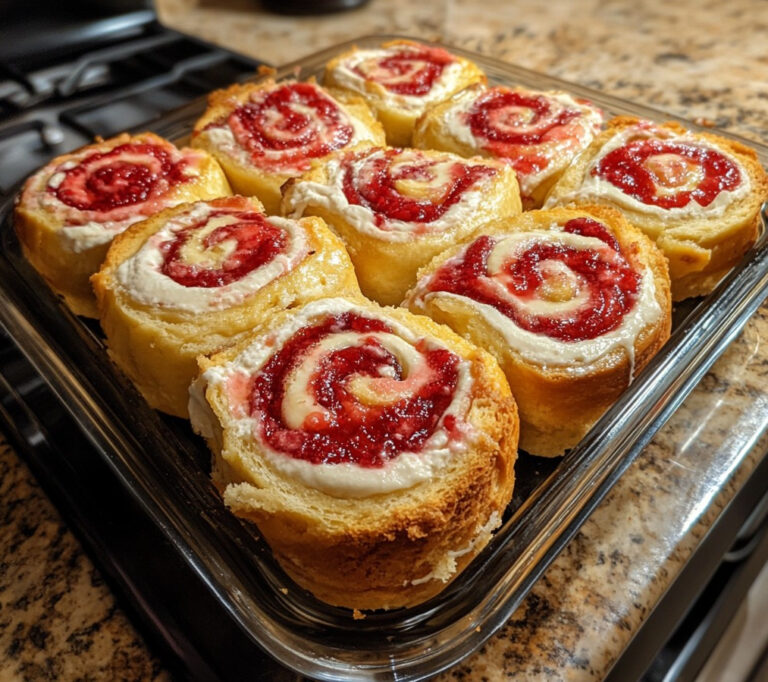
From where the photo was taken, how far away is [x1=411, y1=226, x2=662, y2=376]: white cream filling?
1.29 m

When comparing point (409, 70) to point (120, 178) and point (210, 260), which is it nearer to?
point (120, 178)

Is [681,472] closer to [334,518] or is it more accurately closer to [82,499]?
[334,518]

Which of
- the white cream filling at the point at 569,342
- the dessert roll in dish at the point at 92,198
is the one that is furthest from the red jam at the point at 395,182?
the dessert roll in dish at the point at 92,198

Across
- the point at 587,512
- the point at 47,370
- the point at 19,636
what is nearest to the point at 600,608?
the point at 587,512

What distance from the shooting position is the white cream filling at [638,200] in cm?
160

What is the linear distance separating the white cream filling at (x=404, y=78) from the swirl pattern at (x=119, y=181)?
23.8 inches

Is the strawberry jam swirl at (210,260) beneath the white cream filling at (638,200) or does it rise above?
beneath

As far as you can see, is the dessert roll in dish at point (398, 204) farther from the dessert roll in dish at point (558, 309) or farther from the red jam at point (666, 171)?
the red jam at point (666, 171)

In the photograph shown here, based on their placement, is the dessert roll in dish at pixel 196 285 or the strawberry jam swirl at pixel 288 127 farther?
the strawberry jam swirl at pixel 288 127

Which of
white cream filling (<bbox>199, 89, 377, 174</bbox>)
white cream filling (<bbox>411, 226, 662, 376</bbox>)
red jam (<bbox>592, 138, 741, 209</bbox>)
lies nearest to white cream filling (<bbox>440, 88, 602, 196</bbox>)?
red jam (<bbox>592, 138, 741, 209</bbox>)

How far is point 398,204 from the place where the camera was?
1.61 metres

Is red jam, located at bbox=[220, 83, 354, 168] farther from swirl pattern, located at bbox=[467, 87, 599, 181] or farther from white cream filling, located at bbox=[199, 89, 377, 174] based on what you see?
swirl pattern, located at bbox=[467, 87, 599, 181]

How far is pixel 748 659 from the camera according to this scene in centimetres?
200

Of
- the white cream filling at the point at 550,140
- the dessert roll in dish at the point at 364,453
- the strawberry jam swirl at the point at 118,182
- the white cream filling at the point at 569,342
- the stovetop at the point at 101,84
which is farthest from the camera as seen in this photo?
the stovetop at the point at 101,84
